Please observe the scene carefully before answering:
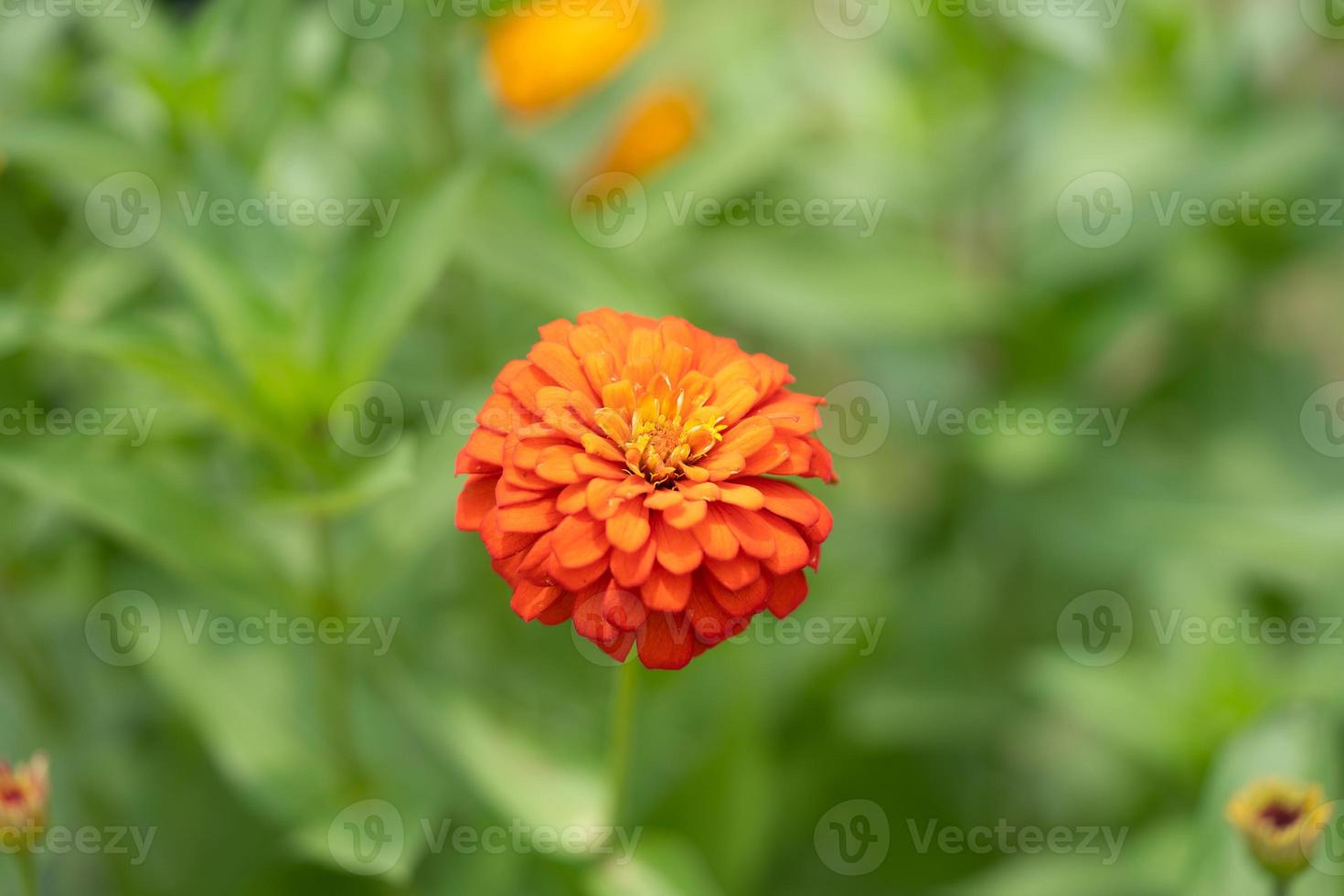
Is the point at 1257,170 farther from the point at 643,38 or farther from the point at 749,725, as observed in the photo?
the point at 749,725

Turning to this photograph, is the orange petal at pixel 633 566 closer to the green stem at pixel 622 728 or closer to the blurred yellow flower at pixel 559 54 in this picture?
the green stem at pixel 622 728

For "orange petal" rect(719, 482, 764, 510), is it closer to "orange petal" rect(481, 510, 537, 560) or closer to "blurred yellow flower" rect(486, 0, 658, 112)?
"orange petal" rect(481, 510, 537, 560)

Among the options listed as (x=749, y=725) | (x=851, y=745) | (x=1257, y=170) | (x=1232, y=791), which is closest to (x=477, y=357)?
(x=749, y=725)

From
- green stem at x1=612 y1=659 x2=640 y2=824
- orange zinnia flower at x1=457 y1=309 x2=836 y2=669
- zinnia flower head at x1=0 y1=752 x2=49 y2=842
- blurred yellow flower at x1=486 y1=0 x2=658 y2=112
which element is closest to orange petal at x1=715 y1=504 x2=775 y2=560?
orange zinnia flower at x1=457 y1=309 x2=836 y2=669

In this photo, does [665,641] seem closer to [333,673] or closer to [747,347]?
[333,673]

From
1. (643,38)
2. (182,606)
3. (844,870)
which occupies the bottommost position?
(844,870)

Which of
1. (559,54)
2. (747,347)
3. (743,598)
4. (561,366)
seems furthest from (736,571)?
(747,347)
